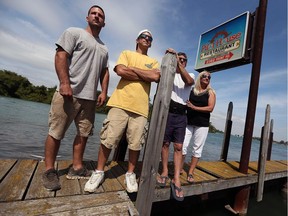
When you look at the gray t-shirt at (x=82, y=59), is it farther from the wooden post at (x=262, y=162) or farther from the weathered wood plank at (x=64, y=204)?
the wooden post at (x=262, y=162)

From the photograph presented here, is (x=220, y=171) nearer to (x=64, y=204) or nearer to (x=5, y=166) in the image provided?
(x=64, y=204)

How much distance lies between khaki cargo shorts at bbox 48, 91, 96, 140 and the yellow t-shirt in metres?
0.36

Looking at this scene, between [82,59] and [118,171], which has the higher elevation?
[82,59]

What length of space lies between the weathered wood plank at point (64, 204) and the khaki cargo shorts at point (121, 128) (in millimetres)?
630

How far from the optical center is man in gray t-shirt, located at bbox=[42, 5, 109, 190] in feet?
7.74

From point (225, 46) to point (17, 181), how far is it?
23.0 feet

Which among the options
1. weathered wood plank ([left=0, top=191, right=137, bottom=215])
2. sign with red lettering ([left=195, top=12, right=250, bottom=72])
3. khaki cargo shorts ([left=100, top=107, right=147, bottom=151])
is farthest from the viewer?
sign with red lettering ([left=195, top=12, right=250, bottom=72])

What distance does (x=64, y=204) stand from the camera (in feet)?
6.41

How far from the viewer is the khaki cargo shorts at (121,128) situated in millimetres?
2490

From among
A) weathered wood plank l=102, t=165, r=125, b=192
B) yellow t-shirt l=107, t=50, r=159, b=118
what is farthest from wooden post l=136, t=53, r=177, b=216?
weathered wood plank l=102, t=165, r=125, b=192

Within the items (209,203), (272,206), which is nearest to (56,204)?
(209,203)

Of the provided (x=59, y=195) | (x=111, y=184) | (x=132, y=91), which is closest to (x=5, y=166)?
(x=59, y=195)

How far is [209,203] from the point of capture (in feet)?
19.1

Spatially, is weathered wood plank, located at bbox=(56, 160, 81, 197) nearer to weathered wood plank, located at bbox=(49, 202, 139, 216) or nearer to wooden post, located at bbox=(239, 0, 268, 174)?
weathered wood plank, located at bbox=(49, 202, 139, 216)
